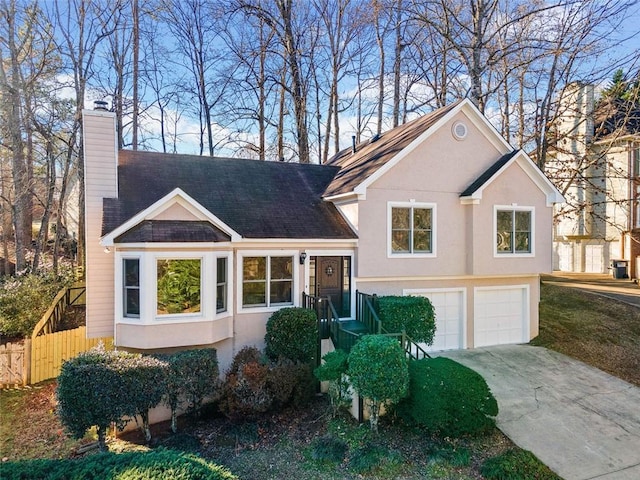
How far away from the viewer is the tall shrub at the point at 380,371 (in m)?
7.54

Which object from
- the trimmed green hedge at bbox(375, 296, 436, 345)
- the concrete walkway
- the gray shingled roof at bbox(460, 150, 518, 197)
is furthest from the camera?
the gray shingled roof at bbox(460, 150, 518, 197)

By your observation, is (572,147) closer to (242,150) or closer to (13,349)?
(242,150)

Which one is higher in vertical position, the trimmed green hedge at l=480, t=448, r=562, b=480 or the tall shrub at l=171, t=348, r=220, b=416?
the tall shrub at l=171, t=348, r=220, b=416

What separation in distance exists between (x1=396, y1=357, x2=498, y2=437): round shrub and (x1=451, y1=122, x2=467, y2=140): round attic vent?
7.35m

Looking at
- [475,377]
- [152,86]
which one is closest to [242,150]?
[152,86]

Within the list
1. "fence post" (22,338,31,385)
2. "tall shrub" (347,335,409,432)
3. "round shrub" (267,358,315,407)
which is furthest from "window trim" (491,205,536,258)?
"fence post" (22,338,31,385)

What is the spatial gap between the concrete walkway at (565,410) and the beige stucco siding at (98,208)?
9.72 m

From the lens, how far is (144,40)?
21969 mm

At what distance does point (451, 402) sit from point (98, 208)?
972 cm

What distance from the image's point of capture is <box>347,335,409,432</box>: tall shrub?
7.54 metres

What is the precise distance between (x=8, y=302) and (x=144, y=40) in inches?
634

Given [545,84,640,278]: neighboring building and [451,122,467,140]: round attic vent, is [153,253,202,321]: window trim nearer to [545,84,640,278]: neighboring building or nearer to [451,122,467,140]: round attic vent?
[451,122,467,140]: round attic vent

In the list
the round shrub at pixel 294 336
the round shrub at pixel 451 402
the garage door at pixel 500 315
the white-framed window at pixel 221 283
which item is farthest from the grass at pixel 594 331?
the white-framed window at pixel 221 283

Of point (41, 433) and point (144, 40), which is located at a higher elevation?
point (144, 40)
